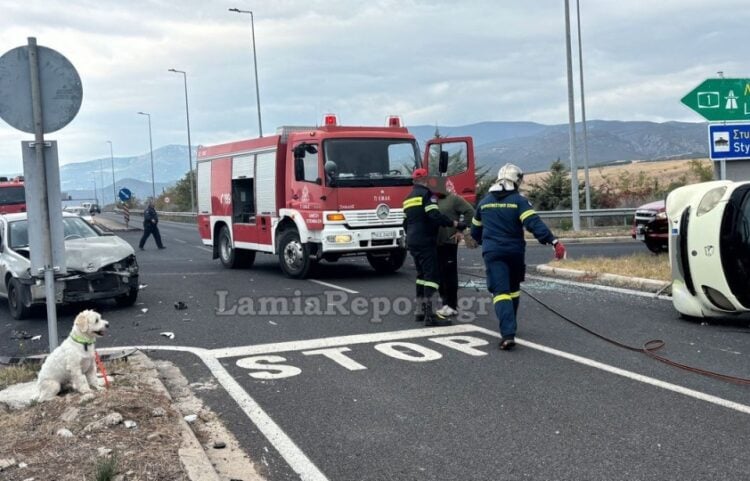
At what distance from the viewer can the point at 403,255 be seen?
47.0 feet

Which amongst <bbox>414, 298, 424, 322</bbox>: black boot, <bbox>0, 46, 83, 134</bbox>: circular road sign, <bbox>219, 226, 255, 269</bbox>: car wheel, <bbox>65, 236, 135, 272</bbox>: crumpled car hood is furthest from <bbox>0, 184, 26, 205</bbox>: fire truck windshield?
<bbox>0, 46, 83, 134</bbox>: circular road sign

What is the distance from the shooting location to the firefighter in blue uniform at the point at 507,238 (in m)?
7.23

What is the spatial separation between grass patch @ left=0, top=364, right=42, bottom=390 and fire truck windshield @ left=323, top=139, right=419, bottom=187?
6.93 meters

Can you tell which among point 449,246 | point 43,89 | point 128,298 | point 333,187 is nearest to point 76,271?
point 128,298

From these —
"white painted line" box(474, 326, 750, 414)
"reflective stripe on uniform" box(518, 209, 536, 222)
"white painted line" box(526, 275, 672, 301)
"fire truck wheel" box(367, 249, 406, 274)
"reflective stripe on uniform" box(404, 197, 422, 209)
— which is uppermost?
"reflective stripe on uniform" box(404, 197, 422, 209)

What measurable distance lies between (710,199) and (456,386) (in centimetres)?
410

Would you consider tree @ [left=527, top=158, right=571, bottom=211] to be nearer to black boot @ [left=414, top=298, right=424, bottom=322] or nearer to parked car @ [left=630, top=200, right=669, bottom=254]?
parked car @ [left=630, top=200, right=669, bottom=254]

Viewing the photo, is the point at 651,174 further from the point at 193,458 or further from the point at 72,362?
the point at 193,458

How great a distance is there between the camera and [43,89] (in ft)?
19.1

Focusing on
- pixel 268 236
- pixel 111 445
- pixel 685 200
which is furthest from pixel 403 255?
pixel 111 445

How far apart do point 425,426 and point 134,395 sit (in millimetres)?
2168

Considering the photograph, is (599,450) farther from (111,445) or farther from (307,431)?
(111,445)

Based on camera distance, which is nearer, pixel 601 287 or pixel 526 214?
pixel 526 214

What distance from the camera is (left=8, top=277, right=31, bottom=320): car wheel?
10023 mm
